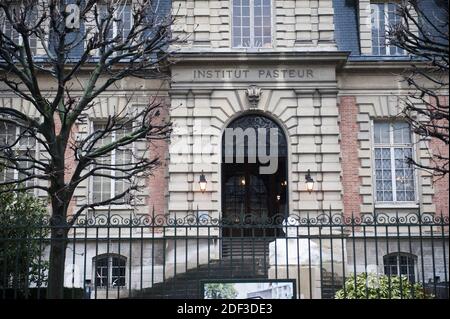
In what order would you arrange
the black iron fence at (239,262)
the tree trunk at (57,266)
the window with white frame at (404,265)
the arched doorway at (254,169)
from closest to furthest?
the black iron fence at (239,262), the tree trunk at (57,266), the window with white frame at (404,265), the arched doorway at (254,169)

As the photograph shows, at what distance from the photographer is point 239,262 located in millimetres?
17734

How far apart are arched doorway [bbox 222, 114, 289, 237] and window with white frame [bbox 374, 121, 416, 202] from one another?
322 centimetres

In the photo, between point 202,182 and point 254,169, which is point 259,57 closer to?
point 254,169

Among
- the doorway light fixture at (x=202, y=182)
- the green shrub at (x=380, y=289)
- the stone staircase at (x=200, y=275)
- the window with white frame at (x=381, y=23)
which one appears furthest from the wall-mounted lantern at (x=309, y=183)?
the green shrub at (x=380, y=289)

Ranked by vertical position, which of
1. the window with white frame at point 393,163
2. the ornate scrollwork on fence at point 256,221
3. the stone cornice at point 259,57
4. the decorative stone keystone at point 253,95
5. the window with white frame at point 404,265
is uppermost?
the stone cornice at point 259,57

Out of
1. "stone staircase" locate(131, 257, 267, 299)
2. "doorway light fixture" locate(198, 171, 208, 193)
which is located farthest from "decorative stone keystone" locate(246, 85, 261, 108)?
"stone staircase" locate(131, 257, 267, 299)

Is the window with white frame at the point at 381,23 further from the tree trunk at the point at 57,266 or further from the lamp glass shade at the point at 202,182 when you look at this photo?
the tree trunk at the point at 57,266

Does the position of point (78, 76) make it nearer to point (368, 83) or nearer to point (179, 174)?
point (179, 174)

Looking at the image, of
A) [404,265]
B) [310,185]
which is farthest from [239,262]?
[404,265]

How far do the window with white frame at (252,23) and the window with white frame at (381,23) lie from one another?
3768 millimetres

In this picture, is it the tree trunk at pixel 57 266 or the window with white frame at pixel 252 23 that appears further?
the window with white frame at pixel 252 23

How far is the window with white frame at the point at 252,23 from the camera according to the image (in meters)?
22.2

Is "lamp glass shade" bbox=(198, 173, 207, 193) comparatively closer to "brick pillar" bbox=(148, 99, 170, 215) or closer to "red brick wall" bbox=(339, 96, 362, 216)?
"brick pillar" bbox=(148, 99, 170, 215)
